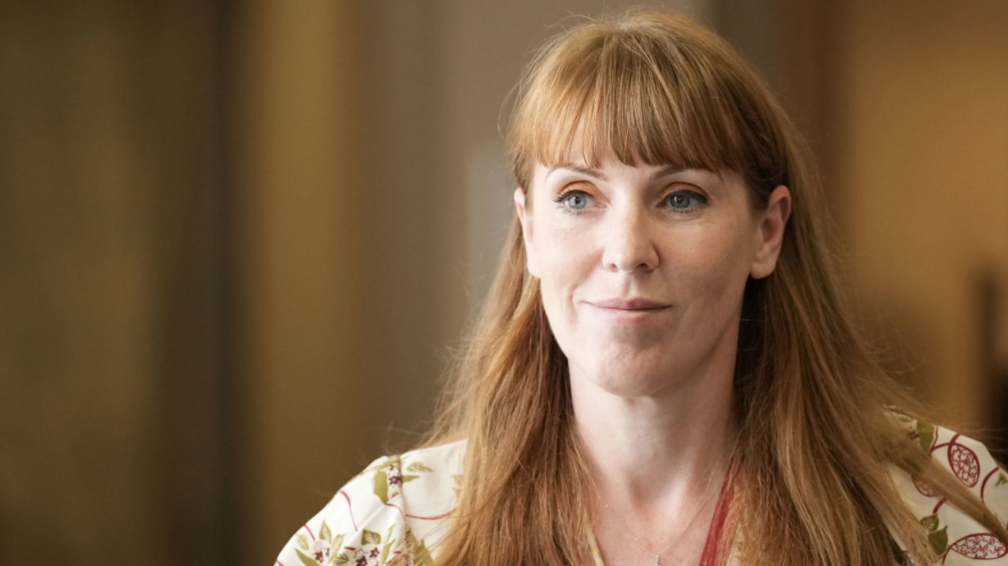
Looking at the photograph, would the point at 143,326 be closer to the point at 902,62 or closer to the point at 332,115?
the point at 332,115

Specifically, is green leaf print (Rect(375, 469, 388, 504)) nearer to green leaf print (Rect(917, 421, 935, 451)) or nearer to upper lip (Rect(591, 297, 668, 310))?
upper lip (Rect(591, 297, 668, 310))

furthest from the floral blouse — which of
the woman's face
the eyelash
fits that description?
the eyelash

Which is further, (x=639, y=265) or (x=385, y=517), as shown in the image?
(x=385, y=517)

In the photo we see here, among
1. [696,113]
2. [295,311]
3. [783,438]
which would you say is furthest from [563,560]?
[295,311]

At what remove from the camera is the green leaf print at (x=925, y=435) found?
1339mm

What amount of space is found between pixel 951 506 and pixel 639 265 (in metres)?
0.48

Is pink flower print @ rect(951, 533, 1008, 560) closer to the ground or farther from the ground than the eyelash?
closer to the ground

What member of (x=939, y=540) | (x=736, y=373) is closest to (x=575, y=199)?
(x=736, y=373)

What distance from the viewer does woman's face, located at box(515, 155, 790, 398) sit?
1104 mm

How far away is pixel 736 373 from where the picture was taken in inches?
51.1

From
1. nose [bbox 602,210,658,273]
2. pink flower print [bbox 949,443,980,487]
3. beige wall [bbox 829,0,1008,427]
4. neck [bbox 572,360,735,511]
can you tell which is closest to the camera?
nose [bbox 602,210,658,273]

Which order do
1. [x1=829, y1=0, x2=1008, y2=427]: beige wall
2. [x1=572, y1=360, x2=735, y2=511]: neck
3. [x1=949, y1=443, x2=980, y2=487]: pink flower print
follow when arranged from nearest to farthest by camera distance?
[x1=572, y1=360, x2=735, y2=511]: neck
[x1=949, y1=443, x2=980, y2=487]: pink flower print
[x1=829, y1=0, x2=1008, y2=427]: beige wall

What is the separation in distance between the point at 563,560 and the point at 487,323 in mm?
328

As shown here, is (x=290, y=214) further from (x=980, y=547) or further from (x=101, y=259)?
(x=980, y=547)
